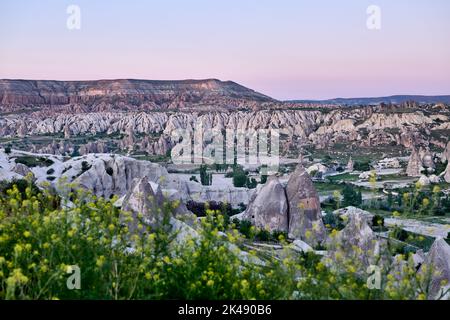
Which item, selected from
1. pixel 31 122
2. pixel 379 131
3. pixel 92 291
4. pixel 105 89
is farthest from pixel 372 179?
pixel 105 89

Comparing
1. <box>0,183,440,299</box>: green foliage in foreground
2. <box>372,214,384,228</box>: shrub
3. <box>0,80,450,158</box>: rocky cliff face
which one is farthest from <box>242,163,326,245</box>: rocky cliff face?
<box>0,80,450,158</box>: rocky cliff face

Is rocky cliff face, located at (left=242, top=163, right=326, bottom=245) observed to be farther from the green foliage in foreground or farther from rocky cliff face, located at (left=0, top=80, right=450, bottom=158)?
rocky cliff face, located at (left=0, top=80, right=450, bottom=158)

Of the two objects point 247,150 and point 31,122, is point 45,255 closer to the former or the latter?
point 247,150

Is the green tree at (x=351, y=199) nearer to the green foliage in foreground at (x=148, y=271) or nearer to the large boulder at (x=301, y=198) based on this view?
the large boulder at (x=301, y=198)

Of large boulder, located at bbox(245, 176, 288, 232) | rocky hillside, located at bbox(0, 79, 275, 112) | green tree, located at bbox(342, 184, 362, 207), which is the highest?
rocky hillside, located at bbox(0, 79, 275, 112)

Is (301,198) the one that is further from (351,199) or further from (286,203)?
(351,199)
